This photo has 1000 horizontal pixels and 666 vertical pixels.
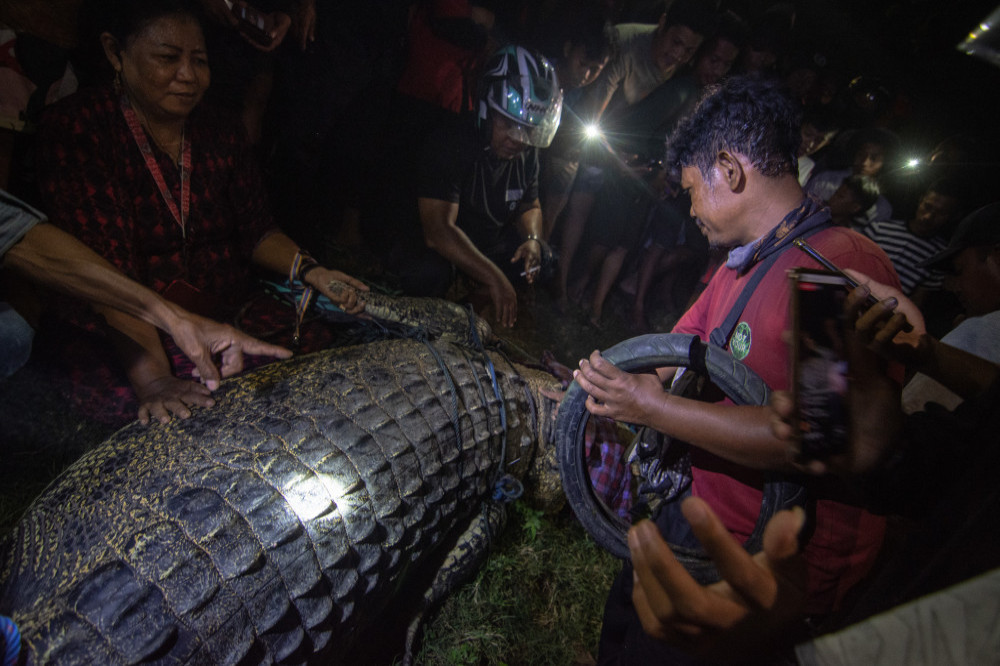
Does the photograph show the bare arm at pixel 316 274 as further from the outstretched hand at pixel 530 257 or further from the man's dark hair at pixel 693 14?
the man's dark hair at pixel 693 14

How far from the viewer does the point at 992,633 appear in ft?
1.79

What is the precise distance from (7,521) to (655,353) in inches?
134

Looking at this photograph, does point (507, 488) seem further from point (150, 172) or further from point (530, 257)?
point (150, 172)

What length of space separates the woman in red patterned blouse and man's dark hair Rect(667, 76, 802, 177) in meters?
2.61

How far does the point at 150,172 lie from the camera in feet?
7.65

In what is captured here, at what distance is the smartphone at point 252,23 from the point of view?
2.80 meters

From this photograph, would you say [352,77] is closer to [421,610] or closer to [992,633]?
[421,610]

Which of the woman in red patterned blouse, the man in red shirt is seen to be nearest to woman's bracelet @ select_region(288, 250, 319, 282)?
the woman in red patterned blouse

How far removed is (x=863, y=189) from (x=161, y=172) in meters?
6.42

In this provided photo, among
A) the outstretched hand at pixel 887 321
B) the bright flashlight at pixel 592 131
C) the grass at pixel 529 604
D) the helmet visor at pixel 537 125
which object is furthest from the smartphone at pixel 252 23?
the grass at pixel 529 604

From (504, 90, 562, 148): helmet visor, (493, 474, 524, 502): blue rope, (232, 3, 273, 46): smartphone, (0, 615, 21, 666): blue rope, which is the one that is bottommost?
(493, 474, 524, 502): blue rope

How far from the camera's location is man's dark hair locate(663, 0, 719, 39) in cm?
426

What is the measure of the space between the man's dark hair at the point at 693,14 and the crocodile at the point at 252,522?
4678 mm

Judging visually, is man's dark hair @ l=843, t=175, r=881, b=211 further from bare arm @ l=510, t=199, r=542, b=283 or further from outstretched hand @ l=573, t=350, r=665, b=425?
outstretched hand @ l=573, t=350, r=665, b=425
